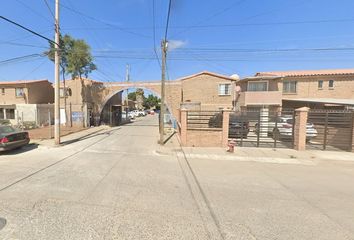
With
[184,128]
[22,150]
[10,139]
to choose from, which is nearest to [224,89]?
[184,128]

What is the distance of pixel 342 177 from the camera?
679cm

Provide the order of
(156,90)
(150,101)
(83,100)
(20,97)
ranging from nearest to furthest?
(156,90), (83,100), (20,97), (150,101)

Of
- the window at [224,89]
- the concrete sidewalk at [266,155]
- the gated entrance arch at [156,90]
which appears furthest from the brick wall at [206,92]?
the concrete sidewalk at [266,155]

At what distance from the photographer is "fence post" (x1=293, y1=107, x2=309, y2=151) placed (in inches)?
428

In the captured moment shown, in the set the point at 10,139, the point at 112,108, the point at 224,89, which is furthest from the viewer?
the point at 112,108

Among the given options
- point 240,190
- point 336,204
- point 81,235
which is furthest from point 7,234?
point 336,204

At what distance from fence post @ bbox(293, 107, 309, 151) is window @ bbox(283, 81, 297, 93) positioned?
44.6 feet

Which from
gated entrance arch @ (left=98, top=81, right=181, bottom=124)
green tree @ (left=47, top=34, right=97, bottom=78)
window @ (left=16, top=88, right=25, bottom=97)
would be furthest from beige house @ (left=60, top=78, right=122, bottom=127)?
window @ (left=16, top=88, right=25, bottom=97)

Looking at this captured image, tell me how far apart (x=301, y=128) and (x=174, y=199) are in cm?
950

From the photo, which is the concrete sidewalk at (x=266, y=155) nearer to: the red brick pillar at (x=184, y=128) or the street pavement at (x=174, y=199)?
the red brick pillar at (x=184, y=128)

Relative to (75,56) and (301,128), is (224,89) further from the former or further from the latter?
(75,56)

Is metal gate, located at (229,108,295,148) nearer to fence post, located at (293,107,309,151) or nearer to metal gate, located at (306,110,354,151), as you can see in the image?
fence post, located at (293,107,309,151)

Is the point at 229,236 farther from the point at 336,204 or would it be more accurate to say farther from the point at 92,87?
the point at 92,87

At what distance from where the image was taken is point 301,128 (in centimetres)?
1091
